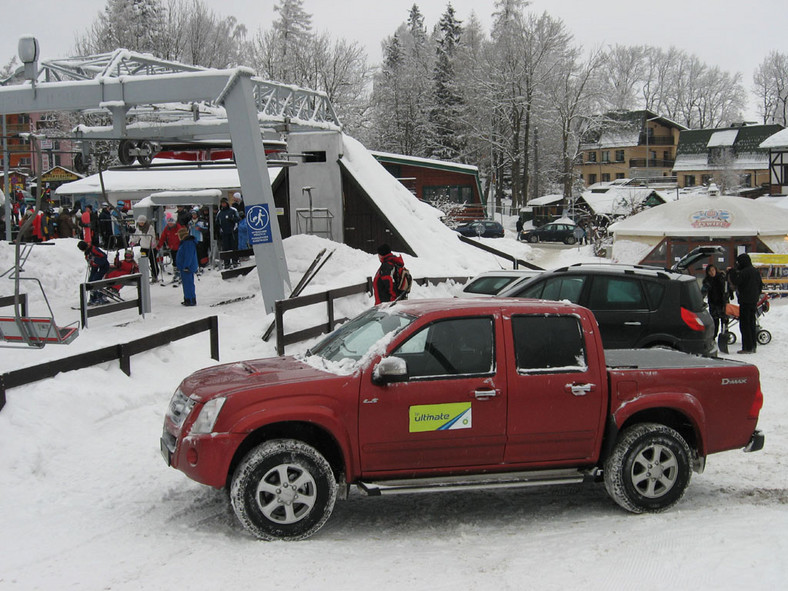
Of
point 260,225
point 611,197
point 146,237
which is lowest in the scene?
point 146,237

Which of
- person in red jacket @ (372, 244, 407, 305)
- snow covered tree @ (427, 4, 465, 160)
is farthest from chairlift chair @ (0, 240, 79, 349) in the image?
snow covered tree @ (427, 4, 465, 160)

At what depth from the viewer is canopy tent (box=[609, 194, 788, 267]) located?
25.4 metres

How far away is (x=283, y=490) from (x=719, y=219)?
75.7 feet

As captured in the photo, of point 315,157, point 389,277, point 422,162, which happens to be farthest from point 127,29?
point 389,277

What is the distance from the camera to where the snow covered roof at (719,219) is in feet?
83.1

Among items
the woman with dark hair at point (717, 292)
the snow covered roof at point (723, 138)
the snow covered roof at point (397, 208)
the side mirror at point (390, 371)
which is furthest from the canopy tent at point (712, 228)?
the snow covered roof at point (723, 138)

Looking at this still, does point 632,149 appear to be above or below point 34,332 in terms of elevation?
above

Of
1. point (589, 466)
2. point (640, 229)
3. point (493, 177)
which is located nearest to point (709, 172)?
point (493, 177)

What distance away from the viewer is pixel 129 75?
16.5m

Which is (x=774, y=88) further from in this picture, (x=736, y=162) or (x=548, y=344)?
(x=548, y=344)

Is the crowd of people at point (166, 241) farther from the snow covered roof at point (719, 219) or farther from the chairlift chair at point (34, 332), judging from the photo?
the snow covered roof at point (719, 219)

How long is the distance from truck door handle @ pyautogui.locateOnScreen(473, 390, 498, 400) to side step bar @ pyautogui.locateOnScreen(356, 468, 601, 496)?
2.07ft

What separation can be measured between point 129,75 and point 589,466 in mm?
13575

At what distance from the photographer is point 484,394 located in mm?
6152
